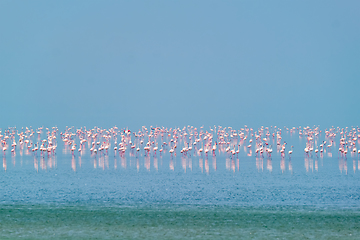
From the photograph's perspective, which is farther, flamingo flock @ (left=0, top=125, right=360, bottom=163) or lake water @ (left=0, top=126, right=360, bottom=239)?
flamingo flock @ (left=0, top=125, right=360, bottom=163)

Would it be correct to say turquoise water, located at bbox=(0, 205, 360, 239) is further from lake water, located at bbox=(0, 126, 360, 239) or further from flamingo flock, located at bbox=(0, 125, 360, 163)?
flamingo flock, located at bbox=(0, 125, 360, 163)

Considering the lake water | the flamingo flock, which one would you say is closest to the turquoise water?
the lake water

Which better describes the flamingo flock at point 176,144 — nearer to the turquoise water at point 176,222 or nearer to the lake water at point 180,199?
the lake water at point 180,199

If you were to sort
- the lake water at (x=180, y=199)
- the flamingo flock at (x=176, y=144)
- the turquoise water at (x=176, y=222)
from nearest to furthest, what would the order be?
the turquoise water at (x=176, y=222), the lake water at (x=180, y=199), the flamingo flock at (x=176, y=144)

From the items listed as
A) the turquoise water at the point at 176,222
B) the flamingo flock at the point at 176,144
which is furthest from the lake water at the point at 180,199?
the flamingo flock at the point at 176,144

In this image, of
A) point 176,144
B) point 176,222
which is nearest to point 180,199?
point 176,222

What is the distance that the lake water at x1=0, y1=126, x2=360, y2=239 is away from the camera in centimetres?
1273

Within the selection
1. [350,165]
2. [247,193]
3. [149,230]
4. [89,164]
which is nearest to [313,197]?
[247,193]

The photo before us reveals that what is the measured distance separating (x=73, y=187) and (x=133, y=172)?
5.51 metres

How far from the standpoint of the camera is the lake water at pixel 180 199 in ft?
41.8

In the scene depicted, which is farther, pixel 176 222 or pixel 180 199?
pixel 180 199

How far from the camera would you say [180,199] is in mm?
17234

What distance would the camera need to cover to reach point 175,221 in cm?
1368

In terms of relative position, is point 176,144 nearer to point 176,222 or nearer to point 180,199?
point 180,199
